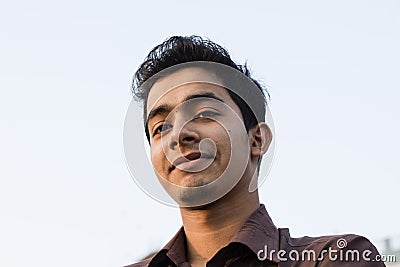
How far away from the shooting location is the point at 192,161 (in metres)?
2.66

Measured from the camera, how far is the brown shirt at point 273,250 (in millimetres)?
2504

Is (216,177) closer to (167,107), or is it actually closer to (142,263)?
(167,107)

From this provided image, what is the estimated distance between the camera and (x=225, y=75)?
306cm

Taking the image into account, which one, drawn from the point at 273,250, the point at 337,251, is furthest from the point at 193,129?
the point at 337,251

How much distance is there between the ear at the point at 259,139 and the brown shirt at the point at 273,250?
0.77 feet

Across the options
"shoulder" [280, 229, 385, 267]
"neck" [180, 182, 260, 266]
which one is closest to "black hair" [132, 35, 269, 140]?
"neck" [180, 182, 260, 266]

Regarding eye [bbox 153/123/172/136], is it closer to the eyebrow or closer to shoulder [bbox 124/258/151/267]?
the eyebrow

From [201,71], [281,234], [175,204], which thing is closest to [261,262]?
[281,234]

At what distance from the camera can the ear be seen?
2.97 m

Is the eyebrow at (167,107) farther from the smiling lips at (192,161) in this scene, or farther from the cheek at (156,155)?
the smiling lips at (192,161)

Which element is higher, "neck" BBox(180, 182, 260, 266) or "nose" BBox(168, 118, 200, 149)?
Result: "nose" BBox(168, 118, 200, 149)

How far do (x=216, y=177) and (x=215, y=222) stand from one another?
7.6 inches

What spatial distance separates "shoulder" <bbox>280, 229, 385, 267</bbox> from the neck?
0.23 meters

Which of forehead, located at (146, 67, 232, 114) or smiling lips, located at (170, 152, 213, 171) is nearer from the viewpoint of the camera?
smiling lips, located at (170, 152, 213, 171)
